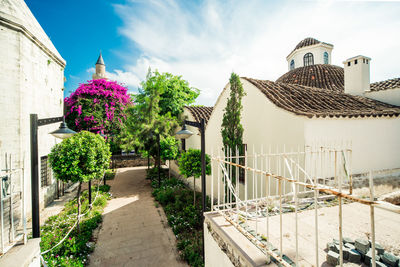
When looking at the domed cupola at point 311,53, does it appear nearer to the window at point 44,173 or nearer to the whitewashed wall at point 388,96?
the whitewashed wall at point 388,96

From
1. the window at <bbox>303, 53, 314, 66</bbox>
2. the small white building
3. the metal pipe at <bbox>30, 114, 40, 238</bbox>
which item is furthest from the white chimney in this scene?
the metal pipe at <bbox>30, 114, 40, 238</bbox>

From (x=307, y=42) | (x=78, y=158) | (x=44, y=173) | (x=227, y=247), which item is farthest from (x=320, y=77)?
(x=44, y=173)

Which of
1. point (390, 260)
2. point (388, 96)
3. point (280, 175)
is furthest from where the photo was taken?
point (388, 96)

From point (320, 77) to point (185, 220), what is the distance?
14873 mm

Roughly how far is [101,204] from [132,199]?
144 cm

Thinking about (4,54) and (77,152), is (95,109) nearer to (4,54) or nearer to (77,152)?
(4,54)

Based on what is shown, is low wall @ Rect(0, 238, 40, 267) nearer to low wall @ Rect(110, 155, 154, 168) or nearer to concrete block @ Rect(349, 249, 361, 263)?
concrete block @ Rect(349, 249, 361, 263)

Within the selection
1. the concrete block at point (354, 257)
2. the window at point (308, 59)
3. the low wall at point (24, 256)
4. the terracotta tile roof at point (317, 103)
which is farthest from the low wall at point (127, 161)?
the window at point (308, 59)

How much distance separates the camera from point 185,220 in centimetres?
695

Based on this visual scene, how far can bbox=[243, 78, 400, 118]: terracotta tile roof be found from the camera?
5.79 m

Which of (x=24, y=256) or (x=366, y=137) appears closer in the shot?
(x=24, y=256)

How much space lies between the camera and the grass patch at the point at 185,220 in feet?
16.7

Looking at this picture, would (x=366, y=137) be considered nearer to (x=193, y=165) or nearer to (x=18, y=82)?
(x=193, y=165)

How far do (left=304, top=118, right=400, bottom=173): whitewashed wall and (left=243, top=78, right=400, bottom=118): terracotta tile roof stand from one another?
25 centimetres
